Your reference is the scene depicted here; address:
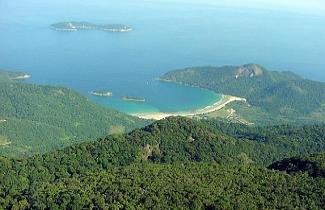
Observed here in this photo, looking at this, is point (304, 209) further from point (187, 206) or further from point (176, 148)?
point (176, 148)

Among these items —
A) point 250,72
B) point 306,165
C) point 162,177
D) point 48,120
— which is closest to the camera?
point 162,177

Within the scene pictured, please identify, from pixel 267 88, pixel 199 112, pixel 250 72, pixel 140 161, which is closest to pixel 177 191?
pixel 140 161

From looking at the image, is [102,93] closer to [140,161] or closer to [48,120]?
[48,120]

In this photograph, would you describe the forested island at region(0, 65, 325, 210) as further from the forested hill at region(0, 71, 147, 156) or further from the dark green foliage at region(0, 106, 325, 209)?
the forested hill at region(0, 71, 147, 156)

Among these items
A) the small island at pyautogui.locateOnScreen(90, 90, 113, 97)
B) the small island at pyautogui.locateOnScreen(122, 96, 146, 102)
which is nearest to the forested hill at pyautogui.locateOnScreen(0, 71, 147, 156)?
the small island at pyautogui.locateOnScreen(122, 96, 146, 102)

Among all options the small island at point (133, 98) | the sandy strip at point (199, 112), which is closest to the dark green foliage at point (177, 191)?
the sandy strip at point (199, 112)
